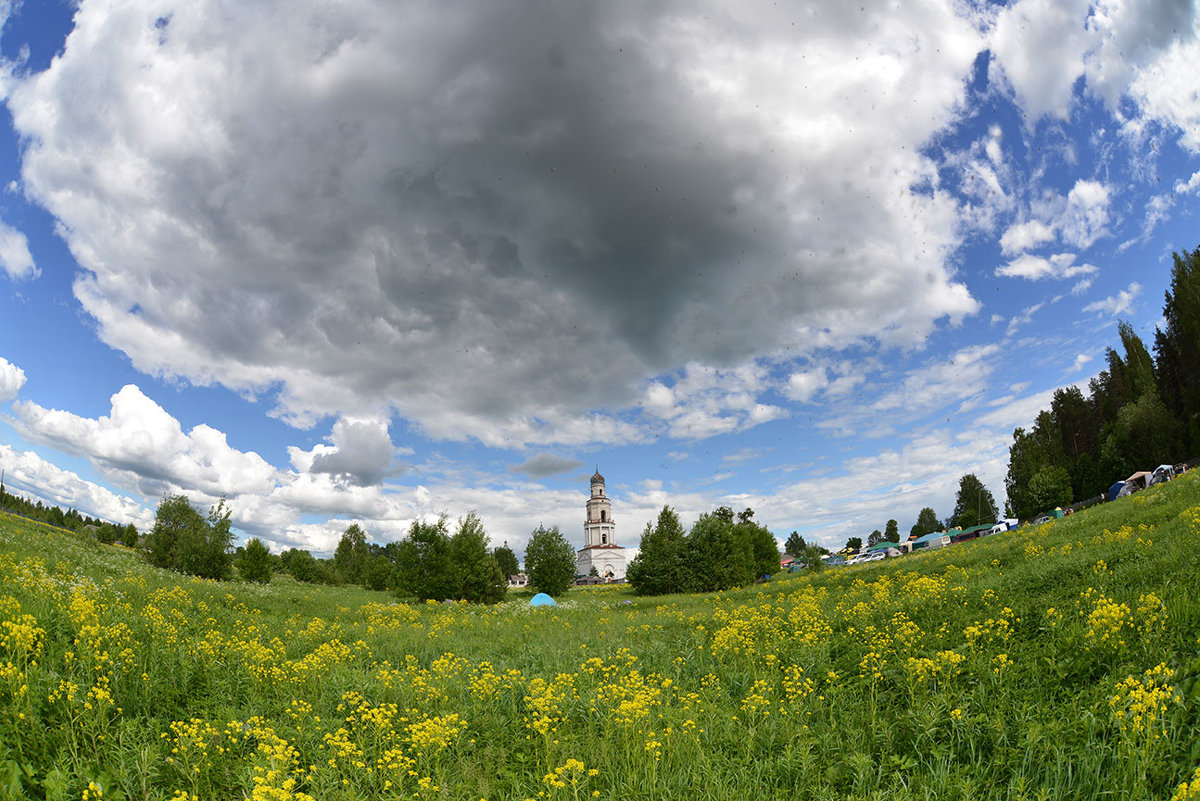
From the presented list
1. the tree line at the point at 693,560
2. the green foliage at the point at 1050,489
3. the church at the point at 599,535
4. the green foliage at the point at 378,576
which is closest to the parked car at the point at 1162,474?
the green foliage at the point at 1050,489

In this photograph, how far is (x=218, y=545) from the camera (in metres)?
38.7

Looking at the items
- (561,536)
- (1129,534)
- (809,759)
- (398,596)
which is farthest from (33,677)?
(561,536)

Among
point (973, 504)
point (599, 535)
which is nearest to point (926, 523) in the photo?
point (973, 504)

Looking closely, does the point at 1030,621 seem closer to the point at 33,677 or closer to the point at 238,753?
the point at 238,753

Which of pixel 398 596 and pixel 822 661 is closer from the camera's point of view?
pixel 822 661

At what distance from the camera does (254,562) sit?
4778 cm

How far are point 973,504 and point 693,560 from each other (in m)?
103

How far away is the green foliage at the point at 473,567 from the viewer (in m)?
38.4

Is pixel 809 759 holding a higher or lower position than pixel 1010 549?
lower

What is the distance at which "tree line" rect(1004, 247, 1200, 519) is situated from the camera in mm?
55688

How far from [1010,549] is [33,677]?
991 inches

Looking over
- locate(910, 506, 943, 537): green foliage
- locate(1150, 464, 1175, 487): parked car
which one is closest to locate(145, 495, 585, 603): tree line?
locate(1150, 464, 1175, 487): parked car

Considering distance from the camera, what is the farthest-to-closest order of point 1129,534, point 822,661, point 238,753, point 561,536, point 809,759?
1. point 561,536
2. point 1129,534
3. point 822,661
4. point 238,753
5. point 809,759

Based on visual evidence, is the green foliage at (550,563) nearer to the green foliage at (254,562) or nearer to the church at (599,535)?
the green foliage at (254,562)
